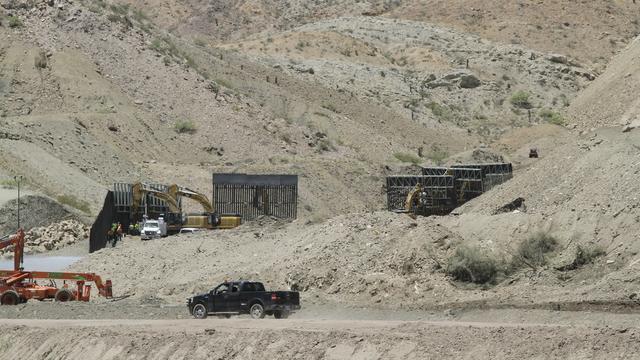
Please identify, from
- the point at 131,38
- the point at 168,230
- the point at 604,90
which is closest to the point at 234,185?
the point at 168,230

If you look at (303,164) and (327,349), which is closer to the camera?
(327,349)

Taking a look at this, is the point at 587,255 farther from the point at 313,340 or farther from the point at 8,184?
the point at 8,184

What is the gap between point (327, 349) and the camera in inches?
1049

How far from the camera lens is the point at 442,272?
3659 centimetres

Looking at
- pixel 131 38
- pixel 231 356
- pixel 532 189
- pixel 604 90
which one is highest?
pixel 131 38

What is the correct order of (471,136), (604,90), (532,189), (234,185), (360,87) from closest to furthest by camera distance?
(532,189)
(234,185)
(604,90)
(471,136)
(360,87)

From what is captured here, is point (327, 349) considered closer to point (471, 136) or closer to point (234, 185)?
point (234, 185)

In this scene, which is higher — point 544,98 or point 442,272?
point 544,98

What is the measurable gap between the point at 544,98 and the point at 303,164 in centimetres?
3548

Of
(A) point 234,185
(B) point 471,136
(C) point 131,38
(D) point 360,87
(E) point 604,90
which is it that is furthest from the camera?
(D) point 360,87

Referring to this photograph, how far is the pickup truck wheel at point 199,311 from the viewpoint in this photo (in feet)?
114

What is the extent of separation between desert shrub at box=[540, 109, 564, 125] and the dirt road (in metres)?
53.5

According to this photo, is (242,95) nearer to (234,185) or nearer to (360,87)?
(360,87)

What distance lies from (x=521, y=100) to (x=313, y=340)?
82.6m
